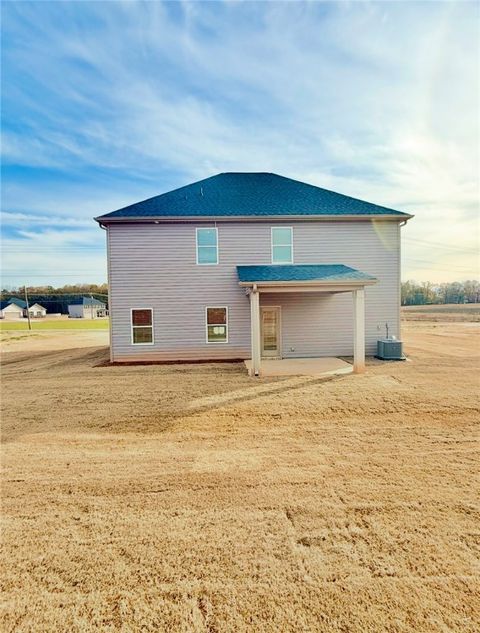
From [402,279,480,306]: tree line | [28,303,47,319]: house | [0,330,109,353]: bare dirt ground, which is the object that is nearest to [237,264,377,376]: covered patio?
[0,330,109,353]: bare dirt ground

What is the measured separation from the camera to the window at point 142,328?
12.7 meters

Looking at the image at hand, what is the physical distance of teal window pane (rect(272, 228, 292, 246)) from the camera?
507 inches

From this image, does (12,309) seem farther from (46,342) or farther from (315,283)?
(315,283)

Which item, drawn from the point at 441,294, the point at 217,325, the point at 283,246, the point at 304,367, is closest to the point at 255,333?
the point at 304,367

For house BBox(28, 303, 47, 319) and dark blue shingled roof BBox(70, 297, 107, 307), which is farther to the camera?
house BBox(28, 303, 47, 319)

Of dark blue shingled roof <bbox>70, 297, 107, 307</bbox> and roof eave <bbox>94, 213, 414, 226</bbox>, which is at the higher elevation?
roof eave <bbox>94, 213, 414, 226</bbox>

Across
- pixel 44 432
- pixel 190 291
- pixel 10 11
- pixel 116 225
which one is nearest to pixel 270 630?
pixel 44 432

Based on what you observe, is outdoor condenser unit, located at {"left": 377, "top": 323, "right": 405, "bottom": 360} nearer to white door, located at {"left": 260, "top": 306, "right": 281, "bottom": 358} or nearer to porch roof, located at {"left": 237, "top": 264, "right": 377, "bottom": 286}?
porch roof, located at {"left": 237, "top": 264, "right": 377, "bottom": 286}

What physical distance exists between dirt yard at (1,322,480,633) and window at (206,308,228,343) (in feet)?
18.4

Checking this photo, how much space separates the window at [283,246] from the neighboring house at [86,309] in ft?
218

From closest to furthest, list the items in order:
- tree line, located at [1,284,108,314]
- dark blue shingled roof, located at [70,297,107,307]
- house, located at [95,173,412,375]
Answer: house, located at [95,173,412,375], dark blue shingled roof, located at [70,297,107,307], tree line, located at [1,284,108,314]

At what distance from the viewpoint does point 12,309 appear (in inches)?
3108

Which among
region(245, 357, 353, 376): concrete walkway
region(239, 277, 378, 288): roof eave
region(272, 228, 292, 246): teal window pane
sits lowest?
region(245, 357, 353, 376): concrete walkway

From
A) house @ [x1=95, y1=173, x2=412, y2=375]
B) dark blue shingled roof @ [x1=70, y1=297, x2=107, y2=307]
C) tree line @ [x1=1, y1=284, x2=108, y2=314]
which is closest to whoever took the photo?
house @ [x1=95, y1=173, x2=412, y2=375]
